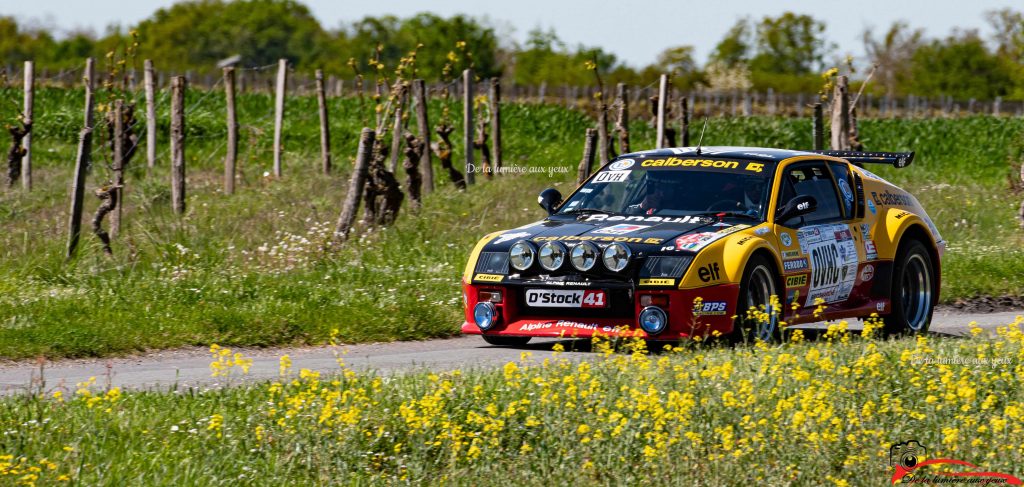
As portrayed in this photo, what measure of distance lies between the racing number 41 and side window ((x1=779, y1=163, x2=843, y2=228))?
192 centimetres

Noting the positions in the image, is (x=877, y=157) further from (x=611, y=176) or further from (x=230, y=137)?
(x=230, y=137)

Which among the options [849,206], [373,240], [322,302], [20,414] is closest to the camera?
[20,414]

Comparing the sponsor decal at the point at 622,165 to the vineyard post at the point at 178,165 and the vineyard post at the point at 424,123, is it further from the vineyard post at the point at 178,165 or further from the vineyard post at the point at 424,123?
the vineyard post at the point at 424,123

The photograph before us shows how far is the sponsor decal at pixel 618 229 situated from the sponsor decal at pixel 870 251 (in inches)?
87.0

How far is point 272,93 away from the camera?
43.2m

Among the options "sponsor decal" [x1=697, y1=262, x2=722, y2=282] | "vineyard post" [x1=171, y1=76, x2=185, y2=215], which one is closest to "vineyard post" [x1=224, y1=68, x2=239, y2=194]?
"vineyard post" [x1=171, y1=76, x2=185, y2=215]

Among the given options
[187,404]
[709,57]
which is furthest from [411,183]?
[709,57]

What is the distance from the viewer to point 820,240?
1082cm

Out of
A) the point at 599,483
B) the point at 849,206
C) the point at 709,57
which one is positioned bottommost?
the point at 599,483

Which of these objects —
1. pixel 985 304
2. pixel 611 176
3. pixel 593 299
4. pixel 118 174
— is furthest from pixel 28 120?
pixel 593 299

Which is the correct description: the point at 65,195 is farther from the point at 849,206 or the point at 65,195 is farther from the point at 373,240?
the point at 849,206

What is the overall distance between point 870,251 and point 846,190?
54 centimetres

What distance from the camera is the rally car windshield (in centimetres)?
1066

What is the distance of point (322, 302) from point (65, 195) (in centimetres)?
1055
